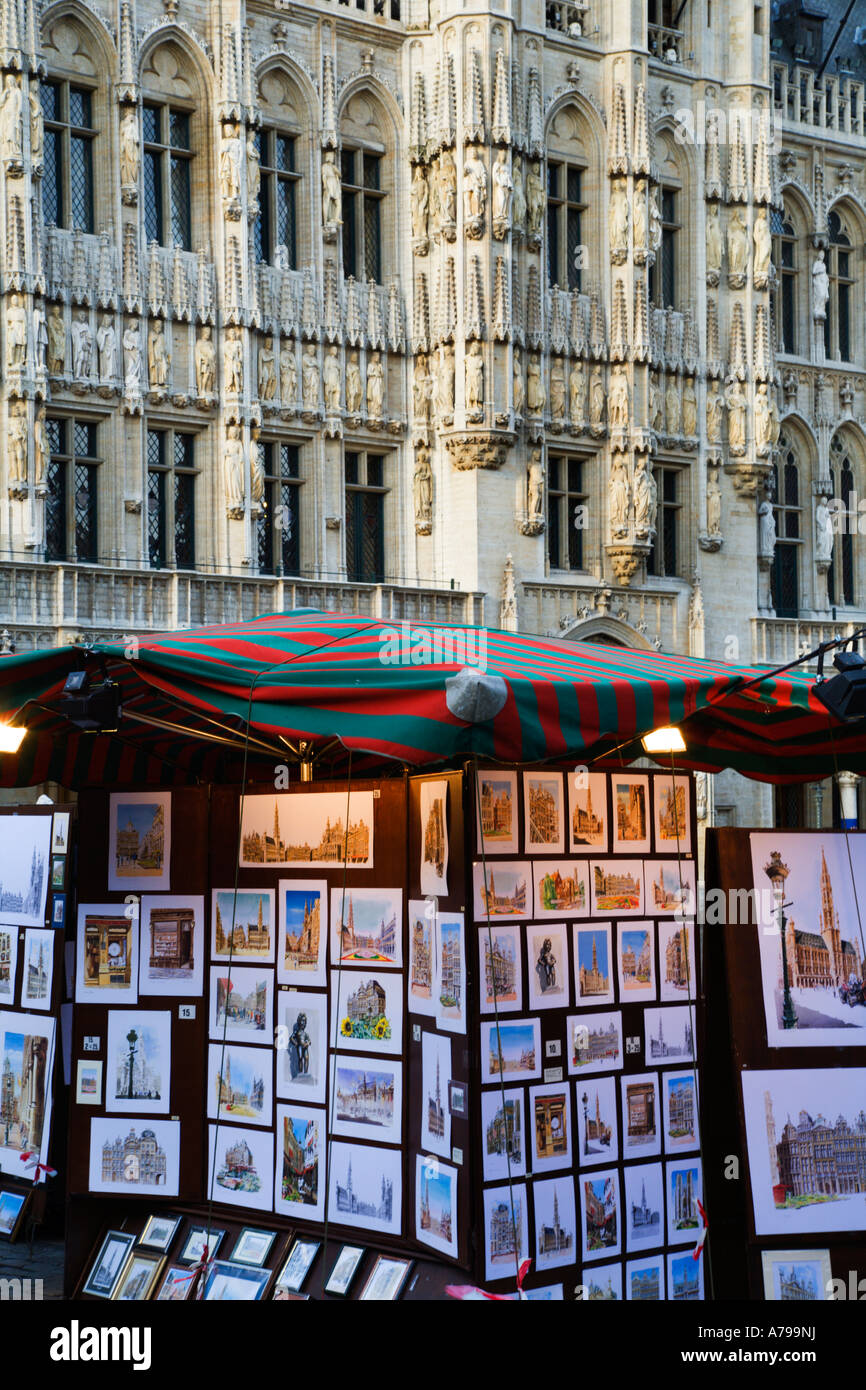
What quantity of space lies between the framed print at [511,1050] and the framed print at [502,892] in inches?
18.7

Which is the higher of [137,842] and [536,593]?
[536,593]

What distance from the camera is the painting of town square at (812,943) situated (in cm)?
797

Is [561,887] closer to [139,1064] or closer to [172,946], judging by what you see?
[172,946]

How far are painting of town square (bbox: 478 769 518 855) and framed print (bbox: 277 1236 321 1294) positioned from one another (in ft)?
6.90

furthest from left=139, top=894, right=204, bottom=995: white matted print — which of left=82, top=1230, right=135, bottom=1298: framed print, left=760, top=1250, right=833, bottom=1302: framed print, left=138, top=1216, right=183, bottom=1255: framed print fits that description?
left=760, top=1250, right=833, bottom=1302: framed print

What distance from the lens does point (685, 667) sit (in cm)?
857

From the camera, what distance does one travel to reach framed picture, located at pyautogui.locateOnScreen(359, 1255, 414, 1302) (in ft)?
25.7

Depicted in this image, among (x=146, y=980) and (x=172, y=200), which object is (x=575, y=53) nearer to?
(x=172, y=200)

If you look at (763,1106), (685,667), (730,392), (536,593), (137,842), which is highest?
(730,392)

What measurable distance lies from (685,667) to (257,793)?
2.18 metres

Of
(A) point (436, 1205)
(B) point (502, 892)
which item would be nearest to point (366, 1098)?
(A) point (436, 1205)

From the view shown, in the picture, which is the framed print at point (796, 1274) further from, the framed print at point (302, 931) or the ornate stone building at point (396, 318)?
the ornate stone building at point (396, 318)
